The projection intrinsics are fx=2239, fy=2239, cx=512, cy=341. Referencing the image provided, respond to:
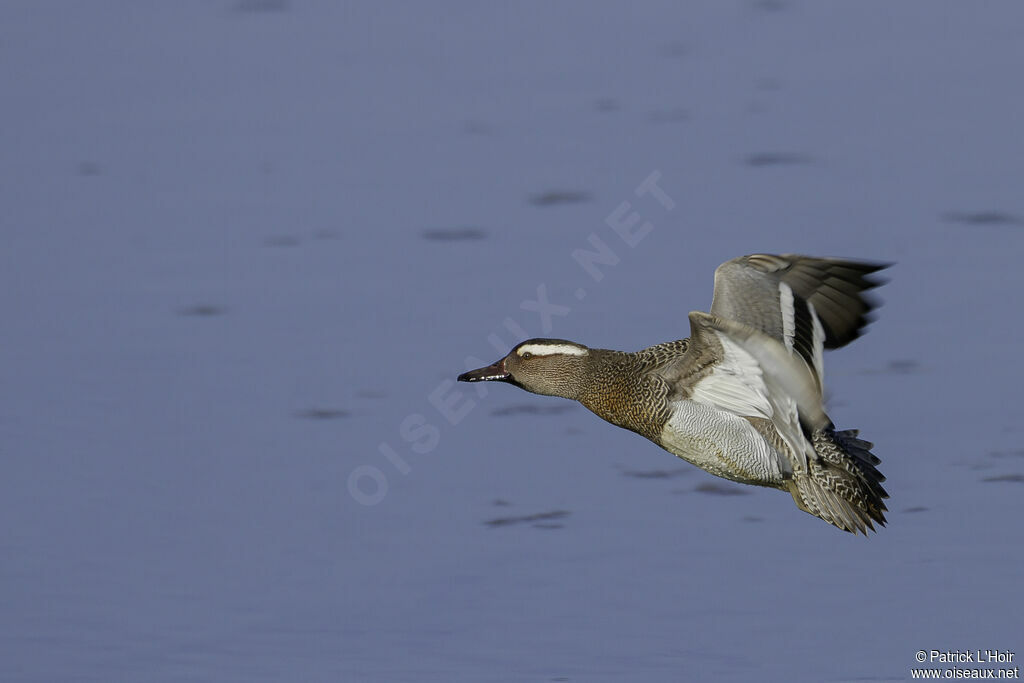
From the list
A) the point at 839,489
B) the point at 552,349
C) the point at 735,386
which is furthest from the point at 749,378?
the point at 552,349

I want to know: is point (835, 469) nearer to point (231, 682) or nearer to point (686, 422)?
point (686, 422)

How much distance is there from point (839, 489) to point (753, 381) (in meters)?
0.86

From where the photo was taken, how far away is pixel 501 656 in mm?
10891

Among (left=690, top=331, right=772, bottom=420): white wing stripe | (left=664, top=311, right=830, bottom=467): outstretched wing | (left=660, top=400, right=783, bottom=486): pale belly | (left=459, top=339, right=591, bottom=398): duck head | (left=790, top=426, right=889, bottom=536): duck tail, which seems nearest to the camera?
(left=664, top=311, right=830, bottom=467): outstretched wing

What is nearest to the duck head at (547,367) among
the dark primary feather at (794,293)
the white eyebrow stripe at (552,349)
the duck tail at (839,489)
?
the white eyebrow stripe at (552,349)

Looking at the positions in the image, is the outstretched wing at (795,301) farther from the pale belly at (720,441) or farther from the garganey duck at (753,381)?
the pale belly at (720,441)

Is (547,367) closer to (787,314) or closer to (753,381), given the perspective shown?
(753,381)

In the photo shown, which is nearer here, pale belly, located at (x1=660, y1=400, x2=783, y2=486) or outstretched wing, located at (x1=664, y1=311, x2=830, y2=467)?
outstretched wing, located at (x1=664, y1=311, x2=830, y2=467)

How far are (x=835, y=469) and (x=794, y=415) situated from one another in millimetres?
544

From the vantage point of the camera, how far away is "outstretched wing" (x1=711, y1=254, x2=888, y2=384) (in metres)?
10.4

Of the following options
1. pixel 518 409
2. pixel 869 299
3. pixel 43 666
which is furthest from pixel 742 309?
pixel 43 666

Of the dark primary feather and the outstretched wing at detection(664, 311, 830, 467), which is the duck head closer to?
the outstretched wing at detection(664, 311, 830, 467)

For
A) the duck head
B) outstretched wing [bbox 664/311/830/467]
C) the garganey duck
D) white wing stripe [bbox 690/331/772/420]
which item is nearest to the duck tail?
the garganey duck

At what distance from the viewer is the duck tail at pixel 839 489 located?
11.1m
